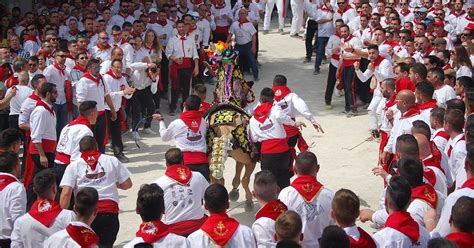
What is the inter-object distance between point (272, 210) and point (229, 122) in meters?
3.95

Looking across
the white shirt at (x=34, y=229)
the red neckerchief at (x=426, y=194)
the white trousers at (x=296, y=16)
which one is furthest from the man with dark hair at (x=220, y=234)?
the white trousers at (x=296, y=16)

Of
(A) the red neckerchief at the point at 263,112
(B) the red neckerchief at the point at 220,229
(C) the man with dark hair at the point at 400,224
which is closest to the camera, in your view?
(C) the man with dark hair at the point at 400,224

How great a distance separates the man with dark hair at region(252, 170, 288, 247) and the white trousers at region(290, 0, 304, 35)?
13.7 meters

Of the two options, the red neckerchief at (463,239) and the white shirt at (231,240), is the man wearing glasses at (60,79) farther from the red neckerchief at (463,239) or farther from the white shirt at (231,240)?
the red neckerchief at (463,239)

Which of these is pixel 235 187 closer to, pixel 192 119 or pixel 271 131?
pixel 271 131

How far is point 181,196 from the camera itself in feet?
26.3

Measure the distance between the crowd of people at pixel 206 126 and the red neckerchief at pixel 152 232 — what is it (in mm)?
11

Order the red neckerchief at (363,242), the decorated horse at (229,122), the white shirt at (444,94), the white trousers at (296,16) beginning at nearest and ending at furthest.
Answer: the red neckerchief at (363,242)
the decorated horse at (229,122)
the white shirt at (444,94)
the white trousers at (296,16)

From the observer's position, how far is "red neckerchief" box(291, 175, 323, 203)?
737cm

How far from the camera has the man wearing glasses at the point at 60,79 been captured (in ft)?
42.8

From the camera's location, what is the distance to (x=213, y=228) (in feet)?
21.6

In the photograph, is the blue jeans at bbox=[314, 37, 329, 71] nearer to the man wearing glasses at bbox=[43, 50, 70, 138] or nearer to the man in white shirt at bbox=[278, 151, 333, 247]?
the man wearing glasses at bbox=[43, 50, 70, 138]

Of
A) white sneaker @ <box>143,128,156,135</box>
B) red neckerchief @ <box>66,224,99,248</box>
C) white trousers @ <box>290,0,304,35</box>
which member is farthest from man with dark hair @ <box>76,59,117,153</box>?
white trousers @ <box>290,0,304,35</box>

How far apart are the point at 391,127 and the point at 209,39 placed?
7662mm
